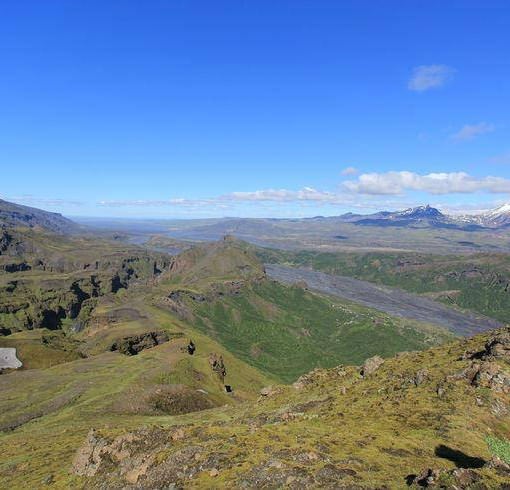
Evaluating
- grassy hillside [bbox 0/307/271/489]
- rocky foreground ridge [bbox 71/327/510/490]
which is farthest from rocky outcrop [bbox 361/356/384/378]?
grassy hillside [bbox 0/307/271/489]

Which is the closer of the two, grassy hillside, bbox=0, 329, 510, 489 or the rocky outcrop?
grassy hillside, bbox=0, 329, 510, 489

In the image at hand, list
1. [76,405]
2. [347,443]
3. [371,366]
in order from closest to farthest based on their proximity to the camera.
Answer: [347,443]
[371,366]
[76,405]

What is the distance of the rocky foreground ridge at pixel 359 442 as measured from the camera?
46.5 metres

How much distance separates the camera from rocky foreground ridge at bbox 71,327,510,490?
46.5 metres

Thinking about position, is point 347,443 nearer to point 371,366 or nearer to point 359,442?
point 359,442

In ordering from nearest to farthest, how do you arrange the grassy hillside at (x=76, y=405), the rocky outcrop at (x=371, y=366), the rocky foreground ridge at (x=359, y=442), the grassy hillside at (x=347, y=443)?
1. the rocky foreground ridge at (x=359, y=442)
2. the grassy hillside at (x=347, y=443)
3. the grassy hillside at (x=76, y=405)
4. the rocky outcrop at (x=371, y=366)

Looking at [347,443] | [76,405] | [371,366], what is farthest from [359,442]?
[76,405]

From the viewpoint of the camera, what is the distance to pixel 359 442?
181 feet

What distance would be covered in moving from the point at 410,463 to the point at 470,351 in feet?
140

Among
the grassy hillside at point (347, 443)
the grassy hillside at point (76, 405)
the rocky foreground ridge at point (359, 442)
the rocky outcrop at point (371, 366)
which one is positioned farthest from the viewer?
the rocky outcrop at point (371, 366)

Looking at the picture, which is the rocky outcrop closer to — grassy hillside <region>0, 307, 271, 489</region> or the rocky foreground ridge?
the rocky foreground ridge

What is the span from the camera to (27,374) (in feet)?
593

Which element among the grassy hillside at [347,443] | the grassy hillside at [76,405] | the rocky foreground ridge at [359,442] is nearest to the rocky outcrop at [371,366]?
the grassy hillside at [347,443]

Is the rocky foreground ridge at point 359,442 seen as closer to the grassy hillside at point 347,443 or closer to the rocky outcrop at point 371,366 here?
the grassy hillside at point 347,443
